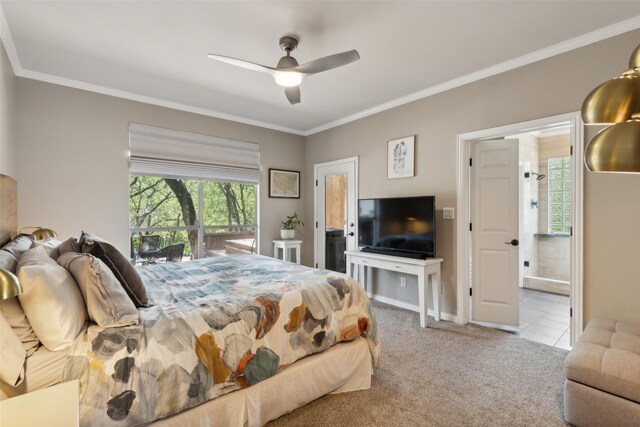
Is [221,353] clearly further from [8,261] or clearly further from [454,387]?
[454,387]

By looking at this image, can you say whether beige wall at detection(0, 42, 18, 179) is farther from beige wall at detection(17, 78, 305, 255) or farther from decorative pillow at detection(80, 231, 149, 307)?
decorative pillow at detection(80, 231, 149, 307)

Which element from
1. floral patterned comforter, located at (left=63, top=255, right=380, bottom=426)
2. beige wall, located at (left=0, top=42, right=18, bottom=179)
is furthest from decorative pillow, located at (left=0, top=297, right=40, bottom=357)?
beige wall, located at (left=0, top=42, right=18, bottom=179)

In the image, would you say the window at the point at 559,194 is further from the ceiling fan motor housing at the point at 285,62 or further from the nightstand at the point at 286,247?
the ceiling fan motor housing at the point at 285,62

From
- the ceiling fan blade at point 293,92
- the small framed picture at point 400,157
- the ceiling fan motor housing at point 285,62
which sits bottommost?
the small framed picture at point 400,157

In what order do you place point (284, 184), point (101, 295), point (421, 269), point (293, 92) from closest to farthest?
point (101, 295)
point (293, 92)
point (421, 269)
point (284, 184)

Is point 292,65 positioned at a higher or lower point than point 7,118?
higher

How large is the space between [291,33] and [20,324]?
2496mm

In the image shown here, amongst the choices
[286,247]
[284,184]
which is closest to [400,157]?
[284,184]

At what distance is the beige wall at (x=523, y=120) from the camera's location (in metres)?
2.36

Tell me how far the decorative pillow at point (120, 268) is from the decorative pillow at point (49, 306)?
32 cm

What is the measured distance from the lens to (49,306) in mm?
1226

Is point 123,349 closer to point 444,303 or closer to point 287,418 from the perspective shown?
point 287,418

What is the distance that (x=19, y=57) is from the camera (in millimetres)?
2840

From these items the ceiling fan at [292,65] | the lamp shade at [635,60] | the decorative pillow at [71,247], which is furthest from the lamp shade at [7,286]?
the lamp shade at [635,60]
